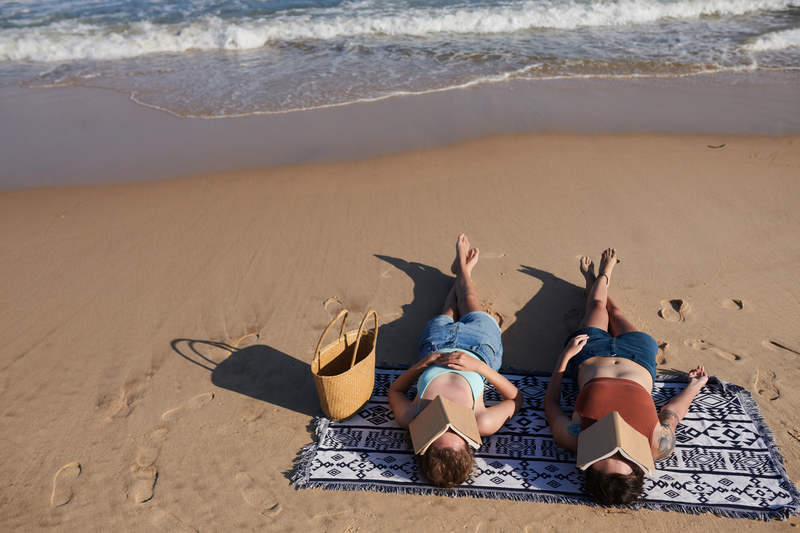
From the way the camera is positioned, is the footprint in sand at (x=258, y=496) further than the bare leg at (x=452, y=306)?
No

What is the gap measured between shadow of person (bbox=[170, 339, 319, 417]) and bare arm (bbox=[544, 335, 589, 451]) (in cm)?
162

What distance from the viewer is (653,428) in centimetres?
294

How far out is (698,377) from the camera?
3.46 meters

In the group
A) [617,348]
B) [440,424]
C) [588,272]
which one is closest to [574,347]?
[617,348]

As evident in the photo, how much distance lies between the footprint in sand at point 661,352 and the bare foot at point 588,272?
2.32 ft

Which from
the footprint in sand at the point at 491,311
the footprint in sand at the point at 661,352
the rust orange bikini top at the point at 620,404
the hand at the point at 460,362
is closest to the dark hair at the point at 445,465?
the hand at the point at 460,362

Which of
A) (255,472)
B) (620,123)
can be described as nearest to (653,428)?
(255,472)

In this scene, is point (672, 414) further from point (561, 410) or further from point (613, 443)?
point (613, 443)

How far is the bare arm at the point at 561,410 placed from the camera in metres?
3.07

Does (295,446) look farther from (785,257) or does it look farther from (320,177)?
(785,257)

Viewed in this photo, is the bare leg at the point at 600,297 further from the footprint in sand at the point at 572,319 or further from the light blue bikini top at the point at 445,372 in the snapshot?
the light blue bikini top at the point at 445,372

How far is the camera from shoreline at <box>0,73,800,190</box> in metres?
6.46

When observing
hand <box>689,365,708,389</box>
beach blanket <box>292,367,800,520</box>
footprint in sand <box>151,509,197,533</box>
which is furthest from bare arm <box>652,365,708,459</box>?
footprint in sand <box>151,509,197,533</box>

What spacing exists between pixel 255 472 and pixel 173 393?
100cm
